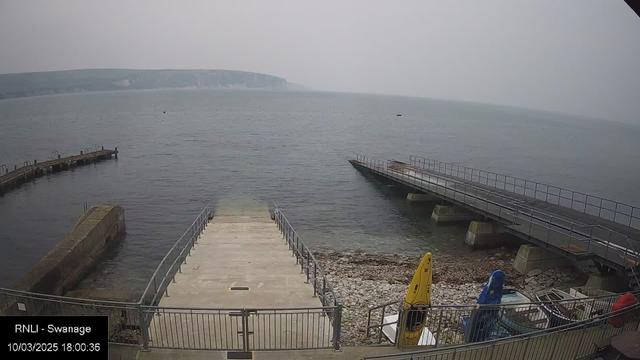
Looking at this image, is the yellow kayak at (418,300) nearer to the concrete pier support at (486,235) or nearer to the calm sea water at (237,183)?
the calm sea water at (237,183)

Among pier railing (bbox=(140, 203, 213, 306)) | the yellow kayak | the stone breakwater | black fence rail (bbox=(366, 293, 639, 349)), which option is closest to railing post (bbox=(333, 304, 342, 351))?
black fence rail (bbox=(366, 293, 639, 349))

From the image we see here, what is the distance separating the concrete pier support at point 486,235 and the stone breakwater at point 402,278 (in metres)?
0.87

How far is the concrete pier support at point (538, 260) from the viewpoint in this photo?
21.9 metres

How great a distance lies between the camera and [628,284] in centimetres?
1730

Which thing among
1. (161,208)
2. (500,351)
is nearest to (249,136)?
(161,208)

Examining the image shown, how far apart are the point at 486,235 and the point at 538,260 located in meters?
5.01

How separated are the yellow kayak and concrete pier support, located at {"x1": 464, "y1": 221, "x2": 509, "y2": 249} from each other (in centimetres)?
1897

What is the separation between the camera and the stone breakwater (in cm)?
1702

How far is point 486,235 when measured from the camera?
88.1ft

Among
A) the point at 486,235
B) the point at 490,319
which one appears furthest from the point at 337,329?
the point at 486,235

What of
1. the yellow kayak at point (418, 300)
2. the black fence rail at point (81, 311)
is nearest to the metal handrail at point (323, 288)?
the yellow kayak at point (418, 300)

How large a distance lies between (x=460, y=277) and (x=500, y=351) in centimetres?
1379

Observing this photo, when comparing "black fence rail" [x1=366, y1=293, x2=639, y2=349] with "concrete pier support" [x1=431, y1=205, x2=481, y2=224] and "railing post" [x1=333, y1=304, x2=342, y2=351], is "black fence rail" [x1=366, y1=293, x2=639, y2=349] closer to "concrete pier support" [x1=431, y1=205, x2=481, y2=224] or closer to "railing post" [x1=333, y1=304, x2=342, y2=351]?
"railing post" [x1=333, y1=304, x2=342, y2=351]

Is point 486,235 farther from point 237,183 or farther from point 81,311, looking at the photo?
point 237,183
